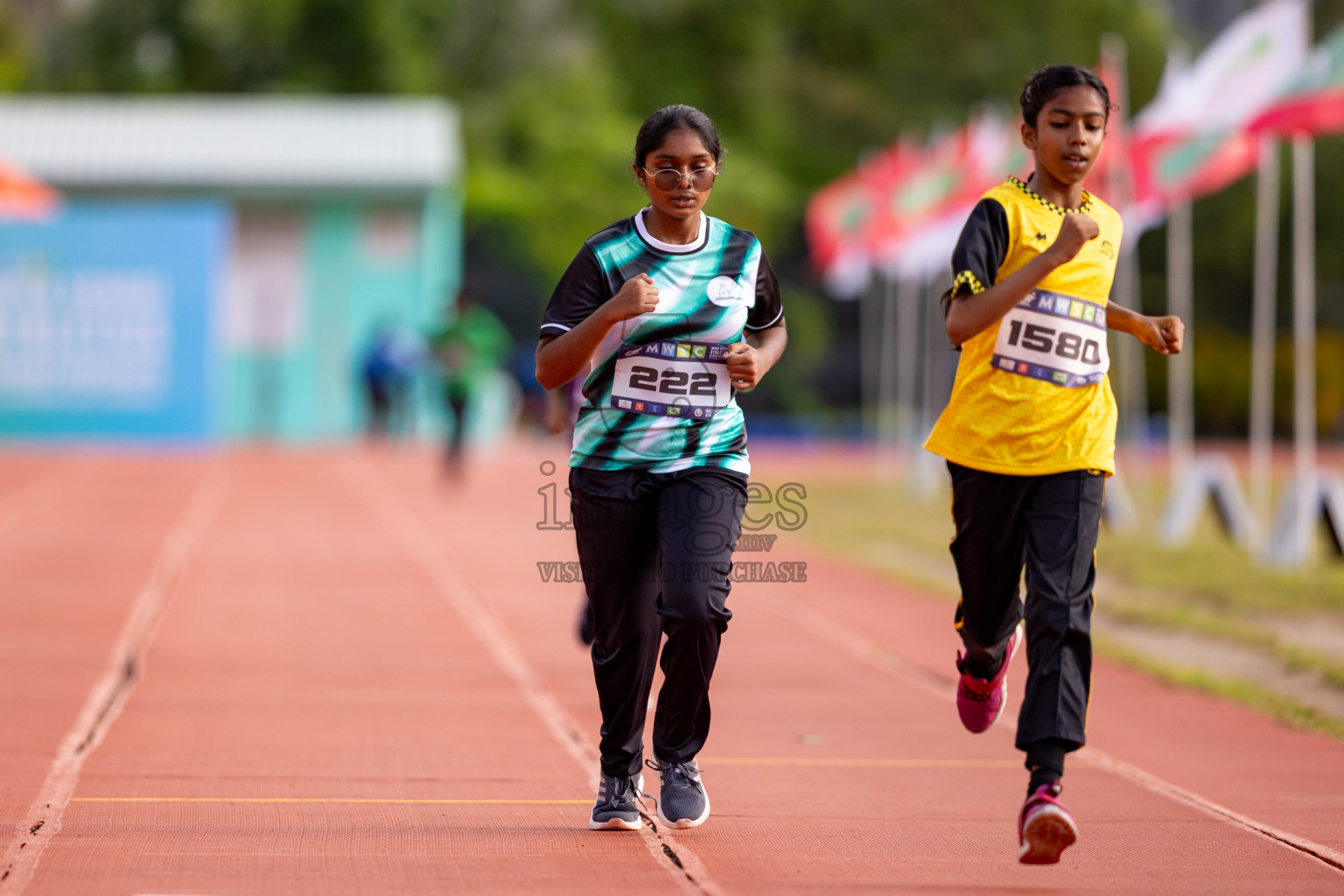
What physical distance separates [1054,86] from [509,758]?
2929mm

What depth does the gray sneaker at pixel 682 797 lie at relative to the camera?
206 inches

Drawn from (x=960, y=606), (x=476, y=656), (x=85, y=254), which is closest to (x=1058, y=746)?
(x=960, y=606)

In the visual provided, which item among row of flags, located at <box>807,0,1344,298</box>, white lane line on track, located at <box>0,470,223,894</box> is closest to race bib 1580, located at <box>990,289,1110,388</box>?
white lane line on track, located at <box>0,470,223,894</box>

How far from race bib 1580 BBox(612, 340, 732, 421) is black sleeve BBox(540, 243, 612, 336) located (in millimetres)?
142

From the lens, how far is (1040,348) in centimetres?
494

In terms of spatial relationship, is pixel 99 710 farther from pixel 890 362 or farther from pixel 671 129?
pixel 890 362

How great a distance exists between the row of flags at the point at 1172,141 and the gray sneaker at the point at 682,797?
372cm

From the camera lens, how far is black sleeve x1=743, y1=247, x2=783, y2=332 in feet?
17.0

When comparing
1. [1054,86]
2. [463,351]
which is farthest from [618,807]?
[463,351]

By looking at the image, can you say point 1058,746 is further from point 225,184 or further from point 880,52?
point 880,52

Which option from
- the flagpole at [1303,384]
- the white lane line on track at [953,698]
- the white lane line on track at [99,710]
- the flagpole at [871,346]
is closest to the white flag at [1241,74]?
the flagpole at [1303,384]

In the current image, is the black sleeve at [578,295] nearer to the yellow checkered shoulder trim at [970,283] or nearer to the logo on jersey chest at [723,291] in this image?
the logo on jersey chest at [723,291]

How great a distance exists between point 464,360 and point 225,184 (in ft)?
51.0

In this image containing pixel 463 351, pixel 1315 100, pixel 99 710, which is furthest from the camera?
pixel 463 351
